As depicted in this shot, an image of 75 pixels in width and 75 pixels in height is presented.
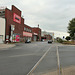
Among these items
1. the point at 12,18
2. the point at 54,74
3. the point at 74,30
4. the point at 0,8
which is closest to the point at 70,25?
the point at 74,30

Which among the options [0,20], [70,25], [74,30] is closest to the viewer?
[0,20]

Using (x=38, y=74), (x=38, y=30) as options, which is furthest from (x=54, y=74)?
(x=38, y=30)

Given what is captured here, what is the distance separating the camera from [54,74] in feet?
14.9

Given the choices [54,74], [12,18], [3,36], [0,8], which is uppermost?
[0,8]

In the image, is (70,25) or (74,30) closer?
(74,30)

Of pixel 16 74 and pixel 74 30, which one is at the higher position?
pixel 74 30

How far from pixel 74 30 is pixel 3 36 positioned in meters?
37.5

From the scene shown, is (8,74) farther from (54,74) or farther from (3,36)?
(3,36)

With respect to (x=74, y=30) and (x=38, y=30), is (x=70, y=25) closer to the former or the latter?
(x=74, y=30)

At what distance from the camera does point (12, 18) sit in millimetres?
37250

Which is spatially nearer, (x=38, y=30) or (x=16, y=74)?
(x=16, y=74)

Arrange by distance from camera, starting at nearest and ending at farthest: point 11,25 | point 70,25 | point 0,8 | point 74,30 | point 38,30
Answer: point 11,25
point 0,8
point 74,30
point 70,25
point 38,30

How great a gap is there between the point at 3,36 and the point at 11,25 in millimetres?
5467

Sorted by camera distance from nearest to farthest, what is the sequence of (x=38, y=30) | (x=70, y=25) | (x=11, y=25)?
(x=11, y=25) → (x=70, y=25) → (x=38, y=30)
